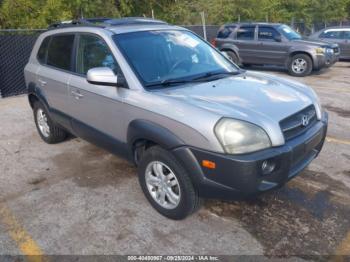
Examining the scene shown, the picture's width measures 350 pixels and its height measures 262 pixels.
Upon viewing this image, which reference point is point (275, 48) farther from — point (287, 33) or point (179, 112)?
point (179, 112)

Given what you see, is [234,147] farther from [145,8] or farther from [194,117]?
[145,8]

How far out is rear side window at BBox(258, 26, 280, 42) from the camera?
38.7 ft

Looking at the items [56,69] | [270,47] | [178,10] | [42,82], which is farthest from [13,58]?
[178,10]

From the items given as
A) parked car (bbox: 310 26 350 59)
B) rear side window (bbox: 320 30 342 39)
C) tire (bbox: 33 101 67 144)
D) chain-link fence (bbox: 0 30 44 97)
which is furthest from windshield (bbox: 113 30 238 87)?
rear side window (bbox: 320 30 342 39)

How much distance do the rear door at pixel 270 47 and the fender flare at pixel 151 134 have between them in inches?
372

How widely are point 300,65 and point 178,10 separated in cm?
841

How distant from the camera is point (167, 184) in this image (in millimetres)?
3238

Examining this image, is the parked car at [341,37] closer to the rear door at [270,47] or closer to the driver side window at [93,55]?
the rear door at [270,47]

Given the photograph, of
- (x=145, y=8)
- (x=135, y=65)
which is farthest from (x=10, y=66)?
(x=145, y=8)

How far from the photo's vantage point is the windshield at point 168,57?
11.4ft

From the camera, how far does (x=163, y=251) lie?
2945 mm

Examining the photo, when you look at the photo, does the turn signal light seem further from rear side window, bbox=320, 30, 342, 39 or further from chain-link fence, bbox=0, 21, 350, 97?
rear side window, bbox=320, 30, 342, 39

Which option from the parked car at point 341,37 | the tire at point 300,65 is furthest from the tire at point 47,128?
the parked car at point 341,37

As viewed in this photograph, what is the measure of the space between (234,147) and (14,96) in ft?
27.0
